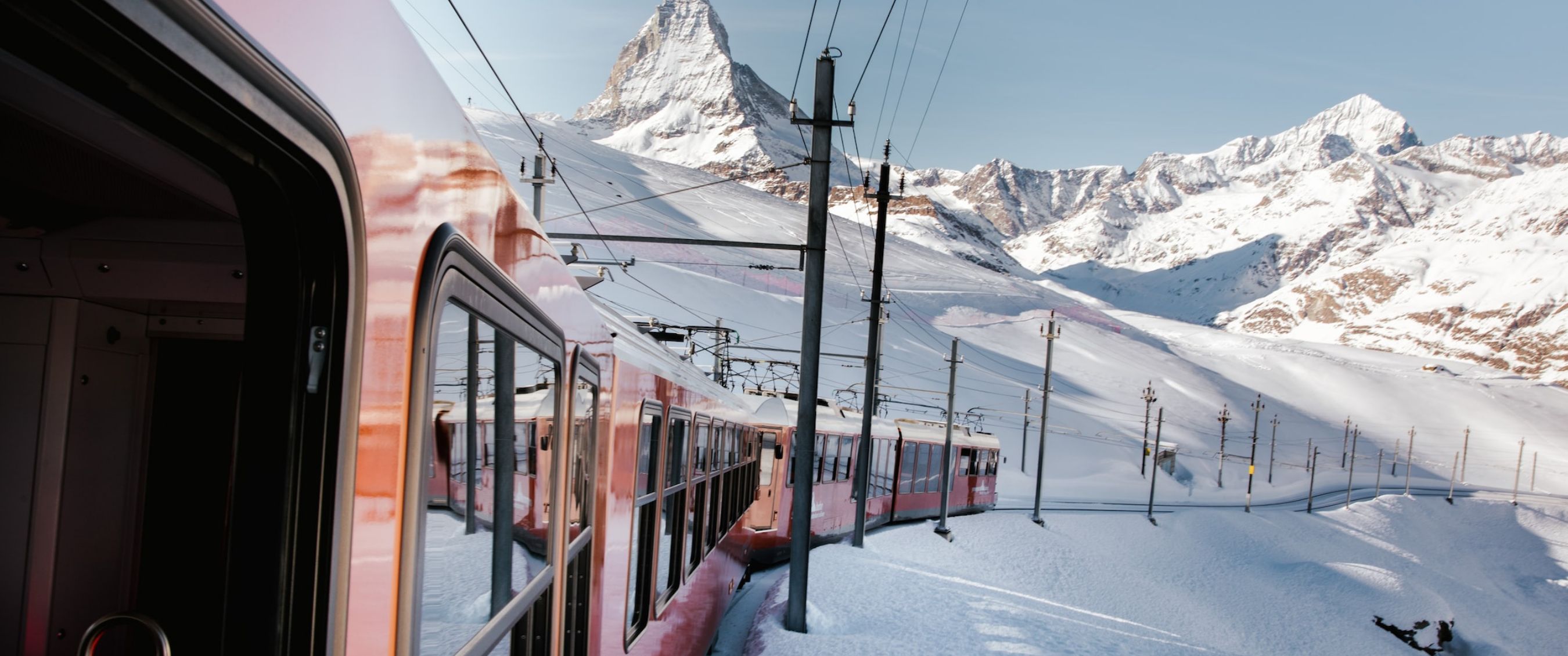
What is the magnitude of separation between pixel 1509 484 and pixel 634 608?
11039 centimetres

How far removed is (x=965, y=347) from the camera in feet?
321

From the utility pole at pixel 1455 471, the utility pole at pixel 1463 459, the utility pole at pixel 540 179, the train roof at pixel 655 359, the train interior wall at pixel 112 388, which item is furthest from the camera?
the utility pole at pixel 1463 459

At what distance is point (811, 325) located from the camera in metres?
11.6

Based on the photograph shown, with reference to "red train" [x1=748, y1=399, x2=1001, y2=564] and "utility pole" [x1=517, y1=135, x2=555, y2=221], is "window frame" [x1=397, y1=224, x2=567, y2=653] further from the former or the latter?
"red train" [x1=748, y1=399, x2=1001, y2=564]

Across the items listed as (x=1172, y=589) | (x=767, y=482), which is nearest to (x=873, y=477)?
(x=767, y=482)

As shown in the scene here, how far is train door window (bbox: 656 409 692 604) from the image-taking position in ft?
18.5

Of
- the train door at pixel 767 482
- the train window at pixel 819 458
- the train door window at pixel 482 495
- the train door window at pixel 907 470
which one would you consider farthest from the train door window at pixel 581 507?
the train door window at pixel 907 470

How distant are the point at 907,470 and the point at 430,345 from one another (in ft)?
73.8

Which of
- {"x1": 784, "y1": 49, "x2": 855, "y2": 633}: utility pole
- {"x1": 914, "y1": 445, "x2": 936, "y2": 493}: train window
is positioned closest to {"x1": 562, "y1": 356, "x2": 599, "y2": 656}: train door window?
{"x1": 784, "y1": 49, "x2": 855, "y2": 633}: utility pole

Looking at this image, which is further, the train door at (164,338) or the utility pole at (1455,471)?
the utility pole at (1455,471)

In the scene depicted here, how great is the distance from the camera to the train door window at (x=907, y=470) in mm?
23109

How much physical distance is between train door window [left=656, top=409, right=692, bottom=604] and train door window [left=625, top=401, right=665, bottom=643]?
200 mm

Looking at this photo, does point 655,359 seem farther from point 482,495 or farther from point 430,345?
point 430,345

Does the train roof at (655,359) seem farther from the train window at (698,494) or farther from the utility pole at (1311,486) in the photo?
the utility pole at (1311,486)
